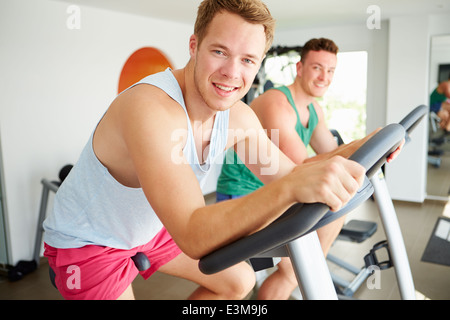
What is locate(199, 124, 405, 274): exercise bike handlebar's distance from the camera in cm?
63

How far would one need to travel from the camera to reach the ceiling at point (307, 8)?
12.7 feet

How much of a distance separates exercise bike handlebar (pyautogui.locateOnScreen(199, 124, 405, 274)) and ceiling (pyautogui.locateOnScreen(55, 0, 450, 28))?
2834mm

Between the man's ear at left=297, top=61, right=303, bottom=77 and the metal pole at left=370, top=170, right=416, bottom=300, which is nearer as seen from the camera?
the metal pole at left=370, top=170, right=416, bottom=300

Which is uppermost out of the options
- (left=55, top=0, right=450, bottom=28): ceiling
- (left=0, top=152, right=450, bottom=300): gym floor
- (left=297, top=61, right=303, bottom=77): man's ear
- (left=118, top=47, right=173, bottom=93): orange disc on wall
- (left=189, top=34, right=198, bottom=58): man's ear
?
(left=55, top=0, right=450, bottom=28): ceiling

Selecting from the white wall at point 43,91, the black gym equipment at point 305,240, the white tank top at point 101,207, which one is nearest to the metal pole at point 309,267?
the black gym equipment at point 305,240

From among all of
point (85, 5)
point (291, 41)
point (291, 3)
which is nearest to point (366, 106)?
point (291, 41)

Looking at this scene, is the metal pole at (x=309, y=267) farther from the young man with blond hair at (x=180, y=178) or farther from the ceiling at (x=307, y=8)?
the ceiling at (x=307, y=8)

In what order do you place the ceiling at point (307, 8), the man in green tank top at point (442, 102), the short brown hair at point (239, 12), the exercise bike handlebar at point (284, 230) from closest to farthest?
the exercise bike handlebar at point (284, 230) → the short brown hair at point (239, 12) → the ceiling at point (307, 8) → the man in green tank top at point (442, 102)

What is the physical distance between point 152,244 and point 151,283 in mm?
1959

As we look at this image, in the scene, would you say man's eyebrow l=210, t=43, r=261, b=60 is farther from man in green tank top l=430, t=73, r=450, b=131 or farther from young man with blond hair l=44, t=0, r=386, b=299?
man in green tank top l=430, t=73, r=450, b=131

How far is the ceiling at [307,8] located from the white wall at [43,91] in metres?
0.34

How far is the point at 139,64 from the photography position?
16.3 feet

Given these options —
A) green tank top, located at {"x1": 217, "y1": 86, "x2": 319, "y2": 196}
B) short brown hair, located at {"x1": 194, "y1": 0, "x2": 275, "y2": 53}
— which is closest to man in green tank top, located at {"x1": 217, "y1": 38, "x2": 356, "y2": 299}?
green tank top, located at {"x1": 217, "y1": 86, "x2": 319, "y2": 196}


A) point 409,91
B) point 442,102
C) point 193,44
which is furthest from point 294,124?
point 442,102
